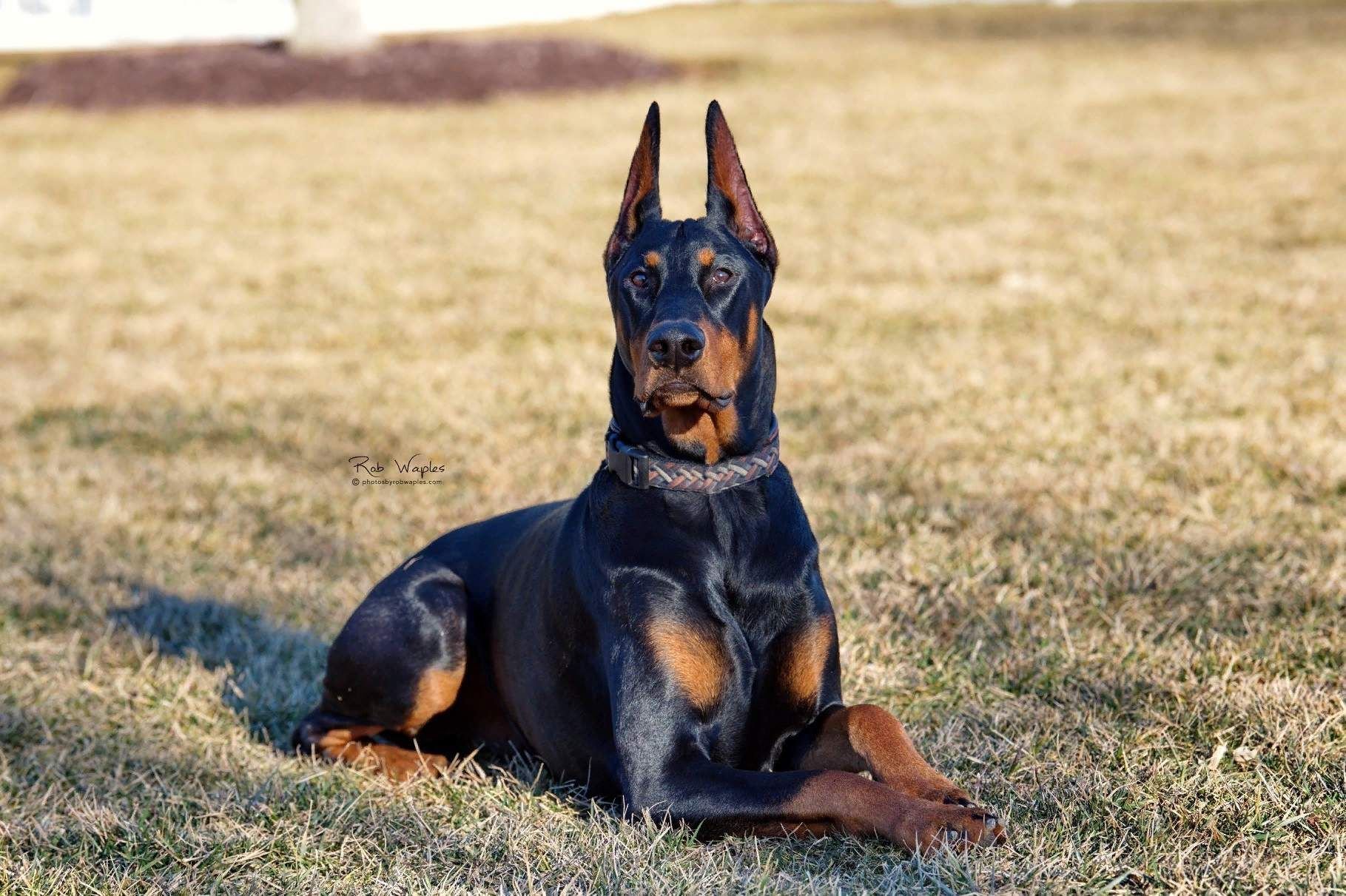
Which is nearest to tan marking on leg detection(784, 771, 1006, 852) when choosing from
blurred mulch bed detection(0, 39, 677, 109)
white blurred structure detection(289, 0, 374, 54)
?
blurred mulch bed detection(0, 39, 677, 109)

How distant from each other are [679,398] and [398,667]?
120 cm

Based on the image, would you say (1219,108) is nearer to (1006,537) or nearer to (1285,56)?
(1285,56)

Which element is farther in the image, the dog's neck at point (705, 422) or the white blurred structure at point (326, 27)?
the white blurred structure at point (326, 27)

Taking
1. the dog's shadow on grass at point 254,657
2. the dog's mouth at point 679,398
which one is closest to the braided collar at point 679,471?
the dog's mouth at point 679,398

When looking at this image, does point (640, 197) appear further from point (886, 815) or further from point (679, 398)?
point (886, 815)

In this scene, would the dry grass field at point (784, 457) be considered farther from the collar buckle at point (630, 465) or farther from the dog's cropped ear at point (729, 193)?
the dog's cropped ear at point (729, 193)

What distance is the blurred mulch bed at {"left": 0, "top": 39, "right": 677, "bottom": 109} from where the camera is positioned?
20.2 meters

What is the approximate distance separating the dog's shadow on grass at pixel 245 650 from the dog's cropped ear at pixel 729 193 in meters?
1.96

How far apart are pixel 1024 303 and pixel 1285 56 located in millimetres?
13182

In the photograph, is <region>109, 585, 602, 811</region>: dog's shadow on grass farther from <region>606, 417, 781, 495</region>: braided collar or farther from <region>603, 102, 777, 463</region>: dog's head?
<region>603, 102, 777, 463</region>: dog's head

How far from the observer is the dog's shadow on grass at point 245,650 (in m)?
4.50

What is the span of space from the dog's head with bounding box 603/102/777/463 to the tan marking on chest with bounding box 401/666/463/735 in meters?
0.99
